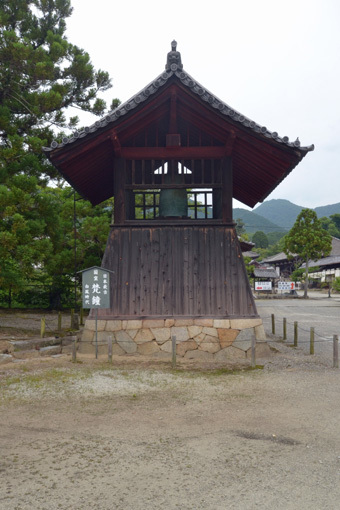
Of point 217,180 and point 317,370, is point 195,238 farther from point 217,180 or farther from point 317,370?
point 317,370

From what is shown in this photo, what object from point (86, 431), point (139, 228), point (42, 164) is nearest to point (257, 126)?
point (139, 228)

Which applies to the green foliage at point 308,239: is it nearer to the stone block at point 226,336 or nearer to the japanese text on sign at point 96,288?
the stone block at point 226,336

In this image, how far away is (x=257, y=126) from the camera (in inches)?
362

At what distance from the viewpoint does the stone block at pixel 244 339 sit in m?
9.81

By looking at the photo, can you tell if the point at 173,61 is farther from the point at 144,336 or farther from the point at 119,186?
the point at 144,336

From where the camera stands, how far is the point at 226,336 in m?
9.80

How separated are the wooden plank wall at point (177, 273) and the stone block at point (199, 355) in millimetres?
894

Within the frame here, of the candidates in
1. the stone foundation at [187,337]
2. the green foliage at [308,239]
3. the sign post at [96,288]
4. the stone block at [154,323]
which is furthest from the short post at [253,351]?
the green foliage at [308,239]

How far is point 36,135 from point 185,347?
36.2 feet

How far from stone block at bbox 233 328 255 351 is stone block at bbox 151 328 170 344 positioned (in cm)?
162

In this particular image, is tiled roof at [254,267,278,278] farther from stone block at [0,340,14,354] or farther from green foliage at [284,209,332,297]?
stone block at [0,340,14,354]

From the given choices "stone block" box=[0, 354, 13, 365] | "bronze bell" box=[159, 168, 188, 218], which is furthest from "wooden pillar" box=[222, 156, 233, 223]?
"stone block" box=[0, 354, 13, 365]

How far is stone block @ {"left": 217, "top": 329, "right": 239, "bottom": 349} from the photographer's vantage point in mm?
9789

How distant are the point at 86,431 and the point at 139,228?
598cm
